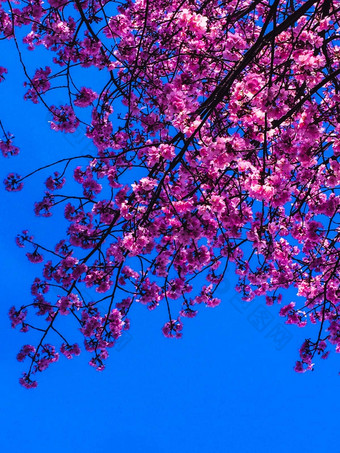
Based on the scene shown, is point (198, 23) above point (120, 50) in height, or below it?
below

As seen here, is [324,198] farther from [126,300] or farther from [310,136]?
[126,300]

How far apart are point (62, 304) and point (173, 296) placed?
1.67m

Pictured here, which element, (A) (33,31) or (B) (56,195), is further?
(A) (33,31)

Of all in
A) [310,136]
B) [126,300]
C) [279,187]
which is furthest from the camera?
[126,300]

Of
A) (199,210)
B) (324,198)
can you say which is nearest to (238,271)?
(324,198)

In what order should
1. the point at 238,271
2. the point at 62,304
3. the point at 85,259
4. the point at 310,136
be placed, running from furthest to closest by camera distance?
the point at 238,271 → the point at 62,304 → the point at 85,259 → the point at 310,136

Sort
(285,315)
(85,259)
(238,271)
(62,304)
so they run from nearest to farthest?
(85,259)
(62,304)
(238,271)
(285,315)

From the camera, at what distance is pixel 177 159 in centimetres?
482

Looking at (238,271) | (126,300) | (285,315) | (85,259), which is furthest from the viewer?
A: (285,315)

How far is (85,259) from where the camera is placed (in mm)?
5809

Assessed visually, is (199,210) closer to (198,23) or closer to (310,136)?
(310,136)

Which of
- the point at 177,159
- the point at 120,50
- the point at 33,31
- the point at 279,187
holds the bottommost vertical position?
the point at 279,187

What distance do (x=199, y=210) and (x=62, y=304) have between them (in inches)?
100

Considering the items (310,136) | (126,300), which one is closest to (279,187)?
(310,136)
